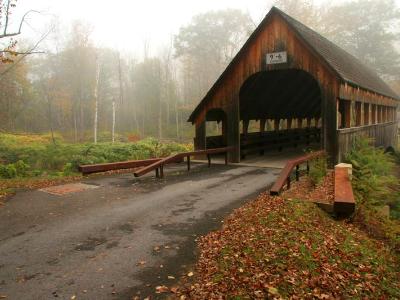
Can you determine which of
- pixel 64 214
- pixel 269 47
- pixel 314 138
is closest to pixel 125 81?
pixel 314 138

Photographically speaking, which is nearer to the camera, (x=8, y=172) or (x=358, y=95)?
(x=8, y=172)

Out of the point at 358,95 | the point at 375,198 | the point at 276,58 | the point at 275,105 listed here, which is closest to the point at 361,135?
the point at 358,95

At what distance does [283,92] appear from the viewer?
66.2 ft

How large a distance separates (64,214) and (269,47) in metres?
11.0

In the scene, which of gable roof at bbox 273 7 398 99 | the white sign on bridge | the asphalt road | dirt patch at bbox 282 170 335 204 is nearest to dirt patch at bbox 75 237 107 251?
the asphalt road

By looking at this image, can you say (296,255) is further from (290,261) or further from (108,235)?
(108,235)

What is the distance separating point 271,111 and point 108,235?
16696mm

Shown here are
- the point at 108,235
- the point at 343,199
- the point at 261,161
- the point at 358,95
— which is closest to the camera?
the point at 108,235

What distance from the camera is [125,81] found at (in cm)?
6500

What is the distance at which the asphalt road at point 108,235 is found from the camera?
472 centimetres

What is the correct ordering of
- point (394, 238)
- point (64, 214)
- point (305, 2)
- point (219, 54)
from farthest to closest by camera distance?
point (219, 54) < point (305, 2) < point (64, 214) < point (394, 238)

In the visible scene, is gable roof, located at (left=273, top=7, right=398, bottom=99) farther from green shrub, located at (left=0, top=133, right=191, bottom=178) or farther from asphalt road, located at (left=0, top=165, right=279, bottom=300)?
green shrub, located at (left=0, top=133, right=191, bottom=178)

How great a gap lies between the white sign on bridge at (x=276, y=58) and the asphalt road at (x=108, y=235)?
5.91 meters

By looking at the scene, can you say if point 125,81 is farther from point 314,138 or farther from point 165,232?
point 165,232
